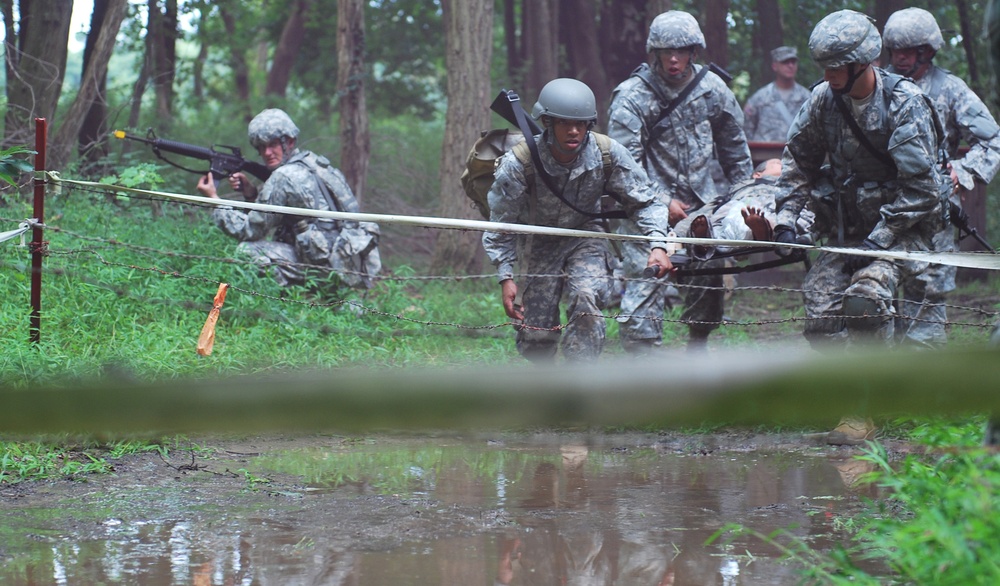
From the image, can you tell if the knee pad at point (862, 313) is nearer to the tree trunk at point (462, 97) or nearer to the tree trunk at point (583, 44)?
the tree trunk at point (462, 97)

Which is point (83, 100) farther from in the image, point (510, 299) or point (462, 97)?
point (510, 299)

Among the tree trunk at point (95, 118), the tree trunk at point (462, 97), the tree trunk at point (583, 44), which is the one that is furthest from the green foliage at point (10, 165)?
the tree trunk at point (583, 44)

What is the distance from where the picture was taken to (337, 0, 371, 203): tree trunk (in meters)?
11.7

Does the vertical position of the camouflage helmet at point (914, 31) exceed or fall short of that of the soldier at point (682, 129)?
it exceeds it

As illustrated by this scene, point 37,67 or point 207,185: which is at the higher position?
point 37,67

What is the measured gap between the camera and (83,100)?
33.6ft

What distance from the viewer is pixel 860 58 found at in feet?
17.8

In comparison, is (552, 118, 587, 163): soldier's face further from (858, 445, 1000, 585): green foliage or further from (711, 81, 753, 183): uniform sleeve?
(858, 445, 1000, 585): green foliage

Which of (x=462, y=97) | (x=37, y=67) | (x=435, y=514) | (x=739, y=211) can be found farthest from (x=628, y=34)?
(x=435, y=514)

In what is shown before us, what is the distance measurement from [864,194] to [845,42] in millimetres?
844

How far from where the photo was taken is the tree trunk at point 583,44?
51.9 ft

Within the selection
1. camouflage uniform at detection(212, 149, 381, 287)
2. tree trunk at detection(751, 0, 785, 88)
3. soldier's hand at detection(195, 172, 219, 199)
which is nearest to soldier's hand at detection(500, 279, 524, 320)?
camouflage uniform at detection(212, 149, 381, 287)

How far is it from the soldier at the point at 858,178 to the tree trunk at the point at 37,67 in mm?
7089

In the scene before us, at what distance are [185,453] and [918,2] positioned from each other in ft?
48.3
